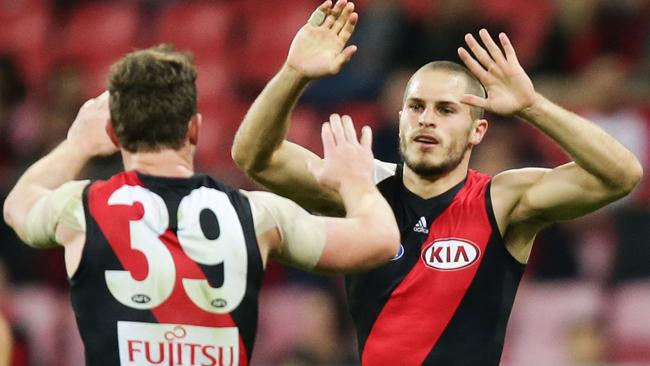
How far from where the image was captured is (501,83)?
5352 millimetres

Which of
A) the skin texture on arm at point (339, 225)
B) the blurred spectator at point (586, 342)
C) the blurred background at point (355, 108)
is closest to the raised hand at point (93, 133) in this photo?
the skin texture on arm at point (339, 225)

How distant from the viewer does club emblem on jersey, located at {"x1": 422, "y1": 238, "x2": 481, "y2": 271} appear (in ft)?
18.2

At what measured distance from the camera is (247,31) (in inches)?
487

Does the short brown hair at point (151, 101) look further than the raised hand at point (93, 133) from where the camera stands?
No

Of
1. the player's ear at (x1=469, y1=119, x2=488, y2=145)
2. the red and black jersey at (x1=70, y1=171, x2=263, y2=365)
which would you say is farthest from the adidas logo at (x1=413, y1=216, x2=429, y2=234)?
the red and black jersey at (x1=70, y1=171, x2=263, y2=365)

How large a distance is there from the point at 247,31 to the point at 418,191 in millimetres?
6814

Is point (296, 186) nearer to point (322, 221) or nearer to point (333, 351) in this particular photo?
point (322, 221)

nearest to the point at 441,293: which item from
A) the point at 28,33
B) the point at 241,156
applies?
the point at 241,156

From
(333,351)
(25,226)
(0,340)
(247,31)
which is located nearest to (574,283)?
(333,351)

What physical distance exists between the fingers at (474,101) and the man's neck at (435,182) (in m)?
0.51

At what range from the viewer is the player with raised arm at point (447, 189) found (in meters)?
5.35

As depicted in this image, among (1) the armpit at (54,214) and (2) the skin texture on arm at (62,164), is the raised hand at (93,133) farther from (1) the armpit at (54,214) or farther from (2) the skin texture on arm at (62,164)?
(1) the armpit at (54,214)

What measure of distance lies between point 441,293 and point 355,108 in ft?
18.3

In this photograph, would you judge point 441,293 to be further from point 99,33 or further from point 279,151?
point 99,33
